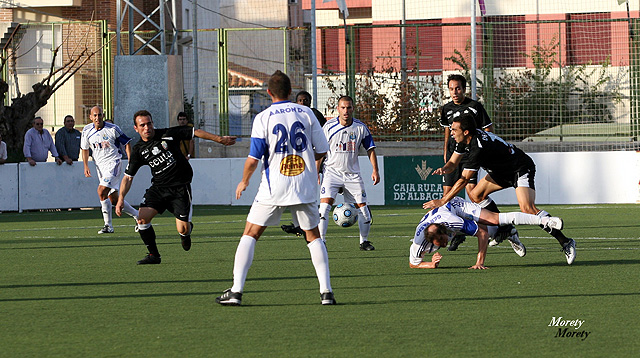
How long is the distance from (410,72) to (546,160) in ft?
18.8

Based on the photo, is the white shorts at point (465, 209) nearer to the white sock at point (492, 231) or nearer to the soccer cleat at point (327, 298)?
the white sock at point (492, 231)

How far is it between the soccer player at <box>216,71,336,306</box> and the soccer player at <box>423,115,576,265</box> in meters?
1.99

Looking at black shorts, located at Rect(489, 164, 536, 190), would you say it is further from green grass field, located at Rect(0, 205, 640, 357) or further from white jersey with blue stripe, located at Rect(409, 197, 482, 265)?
green grass field, located at Rect(0, 205, 640, 357)

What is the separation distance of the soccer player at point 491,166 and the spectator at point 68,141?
13.4 m

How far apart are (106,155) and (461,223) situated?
7.89m

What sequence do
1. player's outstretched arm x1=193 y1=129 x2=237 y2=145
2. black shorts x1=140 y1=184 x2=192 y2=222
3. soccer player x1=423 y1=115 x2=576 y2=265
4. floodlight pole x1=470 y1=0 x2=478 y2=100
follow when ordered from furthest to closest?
floodlight pole x1=470 y1=0 x2=478 y2=100 < black shorts x1=140 y1=184 x2=192 y2=222 < soccer player x1=423 y1=115 x2=576 y2=265 < player's outstretched arm x1=193 y1=129 x2=237 y2=145

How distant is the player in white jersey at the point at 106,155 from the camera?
51.8 feet

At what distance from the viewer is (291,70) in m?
27.0

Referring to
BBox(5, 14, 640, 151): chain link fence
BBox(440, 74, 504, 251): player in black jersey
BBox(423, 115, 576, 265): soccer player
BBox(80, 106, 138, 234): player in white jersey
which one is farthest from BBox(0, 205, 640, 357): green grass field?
BBox(5, 14, 640, 151): chain link fence

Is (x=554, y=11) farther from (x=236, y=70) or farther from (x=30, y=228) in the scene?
(x=30, y=228)

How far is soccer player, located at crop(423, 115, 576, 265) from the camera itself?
9820 millimetres

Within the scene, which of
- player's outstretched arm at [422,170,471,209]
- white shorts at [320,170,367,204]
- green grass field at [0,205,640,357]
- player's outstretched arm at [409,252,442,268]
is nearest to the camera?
green grass field at [0,205,640,357]

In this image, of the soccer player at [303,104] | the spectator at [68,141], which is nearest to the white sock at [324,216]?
the soccer player at [303,104]

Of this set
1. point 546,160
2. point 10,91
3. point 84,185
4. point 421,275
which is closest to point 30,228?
point 84,185
